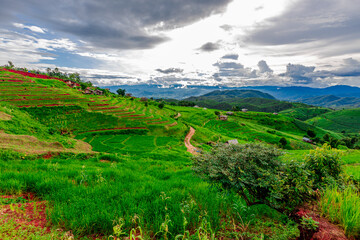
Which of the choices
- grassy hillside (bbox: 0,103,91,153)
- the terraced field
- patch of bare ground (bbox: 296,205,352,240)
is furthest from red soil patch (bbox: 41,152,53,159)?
the terraced field

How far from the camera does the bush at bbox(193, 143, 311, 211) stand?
452 centimetres

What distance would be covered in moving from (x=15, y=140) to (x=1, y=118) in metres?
10.8

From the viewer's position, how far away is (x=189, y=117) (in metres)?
106

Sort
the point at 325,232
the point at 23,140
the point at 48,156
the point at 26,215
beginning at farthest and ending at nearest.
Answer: the point at 23,140, the point at 48,156, the point at 26,215, the point at 325,232

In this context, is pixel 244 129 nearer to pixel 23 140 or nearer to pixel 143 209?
pixel 23 140

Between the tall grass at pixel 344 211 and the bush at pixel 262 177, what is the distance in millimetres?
500

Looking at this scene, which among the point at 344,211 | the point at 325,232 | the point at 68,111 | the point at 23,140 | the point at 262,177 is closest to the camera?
the point at 325,232

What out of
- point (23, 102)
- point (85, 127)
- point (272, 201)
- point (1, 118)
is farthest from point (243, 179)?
point (23, 102)

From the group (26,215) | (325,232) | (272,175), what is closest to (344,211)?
(325,232)

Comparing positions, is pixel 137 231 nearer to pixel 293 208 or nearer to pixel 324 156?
pixel 293 208

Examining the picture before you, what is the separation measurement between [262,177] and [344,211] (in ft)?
6.14

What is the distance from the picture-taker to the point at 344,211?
373 centimetres

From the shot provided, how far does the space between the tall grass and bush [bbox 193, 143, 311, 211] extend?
0.50 m

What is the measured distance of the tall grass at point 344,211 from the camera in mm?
3441
